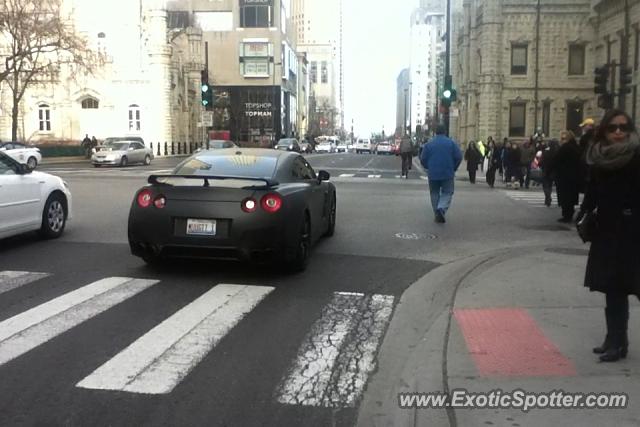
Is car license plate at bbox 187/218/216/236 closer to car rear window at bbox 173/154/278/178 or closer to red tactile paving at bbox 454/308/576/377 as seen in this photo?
car rear window at bbox 173/154/278/178

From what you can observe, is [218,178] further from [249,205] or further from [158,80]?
[158,80]

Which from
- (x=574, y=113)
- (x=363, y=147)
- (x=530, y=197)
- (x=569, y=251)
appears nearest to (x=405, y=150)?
(x=530, y=197)

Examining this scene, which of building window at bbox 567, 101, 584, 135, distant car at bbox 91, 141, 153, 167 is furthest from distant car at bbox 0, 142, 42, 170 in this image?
building window at bbox 567, 101, 584, 135

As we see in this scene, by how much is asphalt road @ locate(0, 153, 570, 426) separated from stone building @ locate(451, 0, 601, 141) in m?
44.8

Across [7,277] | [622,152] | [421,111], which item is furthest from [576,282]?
[421,111]

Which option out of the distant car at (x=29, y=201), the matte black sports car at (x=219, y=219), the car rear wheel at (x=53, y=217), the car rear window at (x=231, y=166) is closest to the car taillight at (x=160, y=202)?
the matte black sports car at (x=219, y=219)

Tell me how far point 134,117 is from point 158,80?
4.07 metres

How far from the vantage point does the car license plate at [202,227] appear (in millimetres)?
7520

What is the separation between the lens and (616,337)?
4.80 m

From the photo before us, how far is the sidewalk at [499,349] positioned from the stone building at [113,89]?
57.8 metres

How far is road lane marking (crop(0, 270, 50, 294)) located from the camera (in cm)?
730

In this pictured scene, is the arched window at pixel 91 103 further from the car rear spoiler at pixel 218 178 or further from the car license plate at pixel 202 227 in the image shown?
the car license plate at pixel 202 227

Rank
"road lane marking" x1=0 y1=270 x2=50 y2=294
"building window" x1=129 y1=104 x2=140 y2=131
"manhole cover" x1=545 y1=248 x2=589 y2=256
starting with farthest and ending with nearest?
"building window" x1=129 y1=104 x2=140 y2=131 < "manhole cover" x1=545 y1=248 x2=589 y2=256 < "road lane marking" x1=0 y1=270 x2=50 y2=294

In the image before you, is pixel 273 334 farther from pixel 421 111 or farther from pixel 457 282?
pixel 421 111
